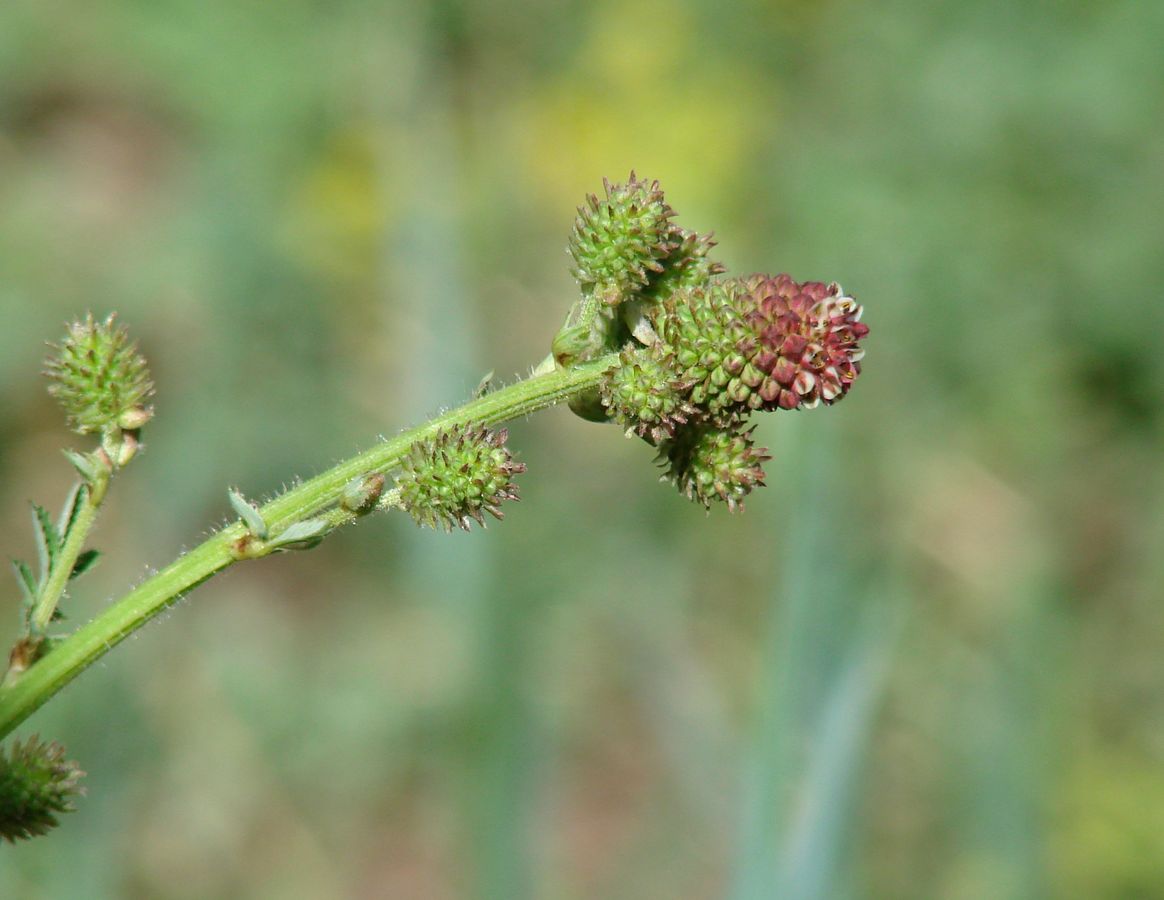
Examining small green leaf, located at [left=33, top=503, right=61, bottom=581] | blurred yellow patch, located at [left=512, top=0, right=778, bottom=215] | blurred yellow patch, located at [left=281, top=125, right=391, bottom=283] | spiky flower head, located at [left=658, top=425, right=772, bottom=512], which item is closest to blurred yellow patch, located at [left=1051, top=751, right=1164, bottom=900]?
blurred yellow patch, located at [left=512, top=0, right=778, bottom=215]

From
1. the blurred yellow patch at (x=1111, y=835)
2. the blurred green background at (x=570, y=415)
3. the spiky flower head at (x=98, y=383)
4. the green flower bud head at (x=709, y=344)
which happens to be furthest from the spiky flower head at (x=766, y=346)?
the blurred yellow patch at (x=1111, y=835)

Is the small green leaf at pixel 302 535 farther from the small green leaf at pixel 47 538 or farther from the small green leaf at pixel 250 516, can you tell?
the small green leaf at pixel 47 538

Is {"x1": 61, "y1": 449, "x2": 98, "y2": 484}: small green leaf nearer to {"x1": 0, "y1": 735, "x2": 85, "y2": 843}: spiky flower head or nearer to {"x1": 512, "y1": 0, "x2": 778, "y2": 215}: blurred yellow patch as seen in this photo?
{"x1": 0, "y1": 735, "x2": 85, "y2": 843}: spiky flower head

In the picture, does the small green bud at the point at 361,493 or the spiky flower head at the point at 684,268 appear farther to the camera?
the spiky flower head at the point at 684,268

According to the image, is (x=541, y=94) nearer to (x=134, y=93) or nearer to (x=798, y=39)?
(x=798, y=39)

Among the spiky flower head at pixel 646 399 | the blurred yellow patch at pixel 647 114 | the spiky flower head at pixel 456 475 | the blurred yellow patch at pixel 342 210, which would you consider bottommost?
the spiky flower head at pixel 456 475

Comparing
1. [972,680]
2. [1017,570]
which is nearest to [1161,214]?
[1017,570]
